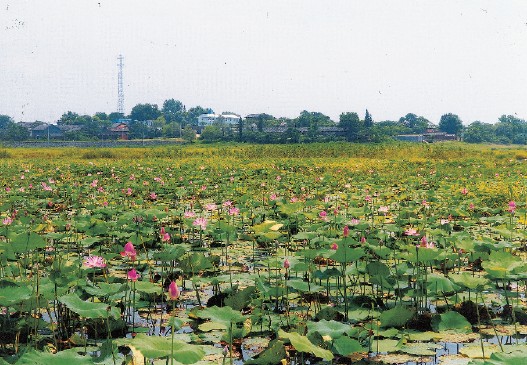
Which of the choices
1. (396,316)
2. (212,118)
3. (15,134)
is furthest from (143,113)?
(396,316)

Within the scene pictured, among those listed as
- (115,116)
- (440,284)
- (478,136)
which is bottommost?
(440,284)

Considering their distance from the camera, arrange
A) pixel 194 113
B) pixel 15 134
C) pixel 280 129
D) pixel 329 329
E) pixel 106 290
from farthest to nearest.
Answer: pixel 194 113 < pixel 15 134 < pixel 280 129 < pixel 106 290 < pixel 329 329

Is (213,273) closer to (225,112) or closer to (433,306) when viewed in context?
(433,306)

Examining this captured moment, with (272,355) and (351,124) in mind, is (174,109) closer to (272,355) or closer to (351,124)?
(351,124)

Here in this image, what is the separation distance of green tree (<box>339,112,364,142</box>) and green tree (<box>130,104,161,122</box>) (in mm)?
58584

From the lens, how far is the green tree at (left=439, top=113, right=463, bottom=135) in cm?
7301

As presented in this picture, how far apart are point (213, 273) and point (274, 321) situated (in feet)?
4.08

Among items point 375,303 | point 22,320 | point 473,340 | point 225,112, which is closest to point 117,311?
point 22,320

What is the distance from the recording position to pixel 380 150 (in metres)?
22.0

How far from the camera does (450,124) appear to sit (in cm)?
7406

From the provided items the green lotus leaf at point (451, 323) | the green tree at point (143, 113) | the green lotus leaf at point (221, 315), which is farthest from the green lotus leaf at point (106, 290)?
the green tree at point (143, 113)

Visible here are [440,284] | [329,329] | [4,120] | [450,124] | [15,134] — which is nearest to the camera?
[329,329]

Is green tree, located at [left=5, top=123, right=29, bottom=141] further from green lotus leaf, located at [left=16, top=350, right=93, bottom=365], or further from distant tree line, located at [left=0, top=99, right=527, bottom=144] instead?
green lotus leaf, located at [left=16, top=350, right=93, bottom=365]

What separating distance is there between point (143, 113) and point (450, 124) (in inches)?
2082
